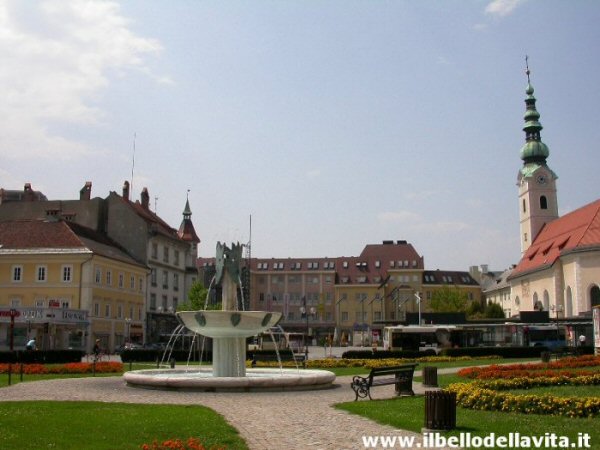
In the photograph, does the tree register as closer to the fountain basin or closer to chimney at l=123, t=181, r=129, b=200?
chimney at l=123, t=181, r=129, b=200

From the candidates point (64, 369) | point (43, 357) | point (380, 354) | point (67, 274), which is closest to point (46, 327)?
point (67, 274)

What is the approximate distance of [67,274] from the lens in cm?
5916

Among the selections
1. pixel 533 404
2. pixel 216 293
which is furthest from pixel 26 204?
pixel 533 404

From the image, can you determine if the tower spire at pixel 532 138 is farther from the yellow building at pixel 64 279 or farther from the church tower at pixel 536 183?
the yellow building at pixel 64 279

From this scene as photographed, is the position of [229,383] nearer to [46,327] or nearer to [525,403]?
[525,403]

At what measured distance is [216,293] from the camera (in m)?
88.1

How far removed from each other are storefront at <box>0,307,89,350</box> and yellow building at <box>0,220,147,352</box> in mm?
82

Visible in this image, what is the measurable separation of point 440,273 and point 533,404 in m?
103

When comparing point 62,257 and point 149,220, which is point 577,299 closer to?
point 149,220

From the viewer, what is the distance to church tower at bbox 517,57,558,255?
97.3 metres

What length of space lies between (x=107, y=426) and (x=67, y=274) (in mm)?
49186

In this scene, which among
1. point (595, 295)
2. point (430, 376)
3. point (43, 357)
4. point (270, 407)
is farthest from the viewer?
point (595, 295)

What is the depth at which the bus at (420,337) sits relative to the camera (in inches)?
2261

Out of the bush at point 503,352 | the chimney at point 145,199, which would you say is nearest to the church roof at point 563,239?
the bush at point 503,352
